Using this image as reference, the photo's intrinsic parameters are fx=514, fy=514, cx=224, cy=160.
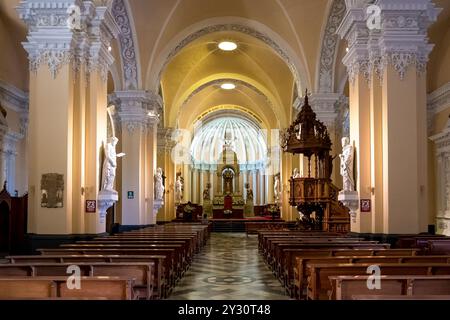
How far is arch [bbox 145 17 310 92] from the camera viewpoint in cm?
1780

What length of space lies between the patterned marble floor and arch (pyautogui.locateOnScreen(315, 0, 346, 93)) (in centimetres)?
680

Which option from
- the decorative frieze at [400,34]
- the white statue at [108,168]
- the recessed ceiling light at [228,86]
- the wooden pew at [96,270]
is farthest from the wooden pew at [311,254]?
the recessed ceiling light at [228,86]

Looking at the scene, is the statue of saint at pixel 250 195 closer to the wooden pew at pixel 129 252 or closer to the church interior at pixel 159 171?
the church interior at pixel 159 171

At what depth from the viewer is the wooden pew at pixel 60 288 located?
4.52 meters

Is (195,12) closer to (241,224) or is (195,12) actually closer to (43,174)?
(43,174)

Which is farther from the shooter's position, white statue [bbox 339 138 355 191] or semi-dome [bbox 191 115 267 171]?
semi-dome [bbox 191 115 267 171]

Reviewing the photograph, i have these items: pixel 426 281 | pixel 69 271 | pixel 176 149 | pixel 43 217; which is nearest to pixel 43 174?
pixel 43 217

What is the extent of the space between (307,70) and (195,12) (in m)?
4.36

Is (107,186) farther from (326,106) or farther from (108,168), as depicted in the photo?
(326,106)

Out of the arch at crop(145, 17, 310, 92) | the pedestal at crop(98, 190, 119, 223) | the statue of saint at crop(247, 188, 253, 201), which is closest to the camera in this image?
the pedestal at crop(98, 190, 119, 223)

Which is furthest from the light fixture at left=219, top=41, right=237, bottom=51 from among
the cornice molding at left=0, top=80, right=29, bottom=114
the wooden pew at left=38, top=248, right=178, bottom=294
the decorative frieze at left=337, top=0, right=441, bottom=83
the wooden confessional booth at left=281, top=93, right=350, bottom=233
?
the wooden pew at left=38, top=248, right=178, bottom=294

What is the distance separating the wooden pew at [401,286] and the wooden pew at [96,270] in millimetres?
2402

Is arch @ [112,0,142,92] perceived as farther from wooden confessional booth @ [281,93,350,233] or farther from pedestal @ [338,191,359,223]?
pedestal @ [338,191,359,223]

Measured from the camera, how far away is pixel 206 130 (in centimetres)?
3688
